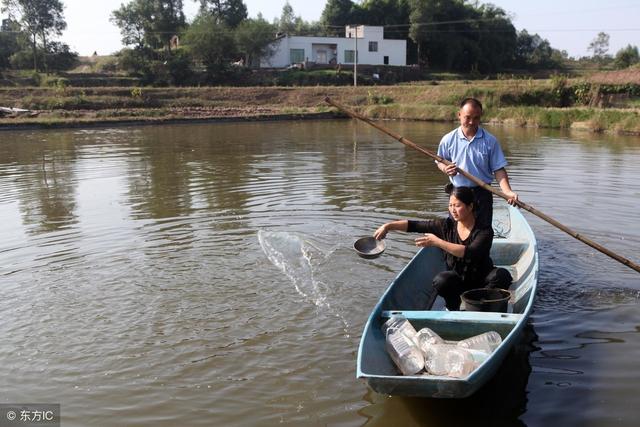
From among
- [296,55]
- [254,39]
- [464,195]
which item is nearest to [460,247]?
[464,195]

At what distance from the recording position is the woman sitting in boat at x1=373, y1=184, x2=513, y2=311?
14.7 feet

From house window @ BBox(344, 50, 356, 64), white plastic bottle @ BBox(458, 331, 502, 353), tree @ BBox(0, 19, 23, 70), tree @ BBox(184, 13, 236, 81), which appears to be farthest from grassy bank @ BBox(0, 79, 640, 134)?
white plastic bottle @ BBox(458, 331, 502, 353)

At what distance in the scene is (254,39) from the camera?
5016 centimetres

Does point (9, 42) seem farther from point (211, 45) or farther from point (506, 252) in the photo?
point (506, 252)

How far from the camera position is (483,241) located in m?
4.52

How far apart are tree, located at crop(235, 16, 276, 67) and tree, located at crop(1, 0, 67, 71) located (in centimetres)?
1538

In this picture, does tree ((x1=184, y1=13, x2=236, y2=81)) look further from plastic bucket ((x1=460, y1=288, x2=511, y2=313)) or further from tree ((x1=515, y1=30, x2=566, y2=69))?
plastic bucket ((x1=460, y1=288, x2=511, y2=313))

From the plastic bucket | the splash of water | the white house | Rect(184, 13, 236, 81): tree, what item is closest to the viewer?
the plastic bucket

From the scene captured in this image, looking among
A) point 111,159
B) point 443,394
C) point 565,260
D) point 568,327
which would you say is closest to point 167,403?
point 443,394

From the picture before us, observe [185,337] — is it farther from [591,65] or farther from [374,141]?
[591,65]

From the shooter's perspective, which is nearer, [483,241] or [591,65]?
[483,241]

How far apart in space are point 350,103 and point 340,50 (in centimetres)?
1998

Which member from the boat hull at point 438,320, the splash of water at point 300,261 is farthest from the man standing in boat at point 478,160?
the splash of water at point 300,261

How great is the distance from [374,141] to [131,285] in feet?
51.2
